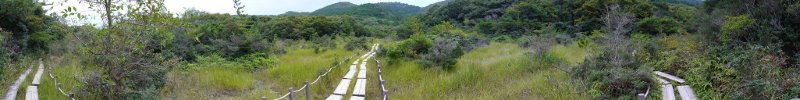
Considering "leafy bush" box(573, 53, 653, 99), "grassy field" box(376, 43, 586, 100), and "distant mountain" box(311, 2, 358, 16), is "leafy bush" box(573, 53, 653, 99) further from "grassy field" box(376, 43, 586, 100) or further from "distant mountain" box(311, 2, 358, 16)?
"distant mountain" box(311, 2, 358, 16)

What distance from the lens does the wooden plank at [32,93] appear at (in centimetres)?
977

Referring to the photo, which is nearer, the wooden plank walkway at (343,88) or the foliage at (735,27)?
the wooden plank walkway at (343,88)

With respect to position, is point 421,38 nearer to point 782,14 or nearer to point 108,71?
point 782,14

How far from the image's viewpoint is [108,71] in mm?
7855

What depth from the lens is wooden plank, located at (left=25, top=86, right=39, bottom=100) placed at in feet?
32.0

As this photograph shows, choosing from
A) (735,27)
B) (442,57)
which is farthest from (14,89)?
(735,27)

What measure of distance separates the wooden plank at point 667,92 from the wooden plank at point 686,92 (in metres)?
Result: 0.14

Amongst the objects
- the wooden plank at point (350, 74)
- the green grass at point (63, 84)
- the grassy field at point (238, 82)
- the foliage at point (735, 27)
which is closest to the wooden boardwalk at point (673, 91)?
the foliage at point (735, 27)

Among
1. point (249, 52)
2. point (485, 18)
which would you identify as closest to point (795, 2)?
point (249, 52)

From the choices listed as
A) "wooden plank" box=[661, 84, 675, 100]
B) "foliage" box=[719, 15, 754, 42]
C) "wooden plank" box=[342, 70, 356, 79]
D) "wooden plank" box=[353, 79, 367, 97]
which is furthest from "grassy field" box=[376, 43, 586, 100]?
"foliage" box=[719, 15, 754, 42]

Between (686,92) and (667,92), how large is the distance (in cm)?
33

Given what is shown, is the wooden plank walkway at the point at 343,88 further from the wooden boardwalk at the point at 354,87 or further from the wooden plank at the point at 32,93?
the wooden plank at the point at 32,93

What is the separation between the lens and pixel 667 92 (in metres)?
9.15

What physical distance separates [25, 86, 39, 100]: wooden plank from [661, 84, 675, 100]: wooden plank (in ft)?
37.1
